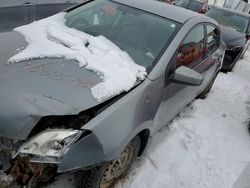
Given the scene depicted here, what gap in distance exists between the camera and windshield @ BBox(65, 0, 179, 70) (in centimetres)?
339

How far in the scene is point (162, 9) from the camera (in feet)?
12.9

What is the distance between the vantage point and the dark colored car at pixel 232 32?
8.32 m

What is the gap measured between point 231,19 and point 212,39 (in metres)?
5.62

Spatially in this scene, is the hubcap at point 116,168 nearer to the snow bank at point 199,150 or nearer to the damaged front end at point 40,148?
the snow bank at point 199,150

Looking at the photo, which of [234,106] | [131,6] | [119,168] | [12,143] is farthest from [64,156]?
[234,106]

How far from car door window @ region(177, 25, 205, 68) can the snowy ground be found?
3.38ft

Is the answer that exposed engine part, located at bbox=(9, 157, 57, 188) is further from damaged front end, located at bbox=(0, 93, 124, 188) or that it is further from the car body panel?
the car body panel

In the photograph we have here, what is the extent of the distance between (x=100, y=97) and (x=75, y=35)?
45.4 inches

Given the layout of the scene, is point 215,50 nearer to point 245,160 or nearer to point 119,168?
point 245,160

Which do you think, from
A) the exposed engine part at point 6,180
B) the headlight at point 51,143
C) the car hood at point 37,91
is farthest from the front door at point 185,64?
the exposed engine part at point 6,180

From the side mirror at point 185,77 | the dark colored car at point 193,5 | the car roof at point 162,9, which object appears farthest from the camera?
the dark colored car at point 193,5

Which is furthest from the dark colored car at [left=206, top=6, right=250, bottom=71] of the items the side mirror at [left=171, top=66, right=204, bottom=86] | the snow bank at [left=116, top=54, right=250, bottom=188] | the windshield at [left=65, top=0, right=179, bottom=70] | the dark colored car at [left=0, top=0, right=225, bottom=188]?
the side mirror at [left=171, top=66, right=204, bottom=86]

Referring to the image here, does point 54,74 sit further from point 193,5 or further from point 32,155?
point 193,5

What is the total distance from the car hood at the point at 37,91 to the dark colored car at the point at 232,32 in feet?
20.8
